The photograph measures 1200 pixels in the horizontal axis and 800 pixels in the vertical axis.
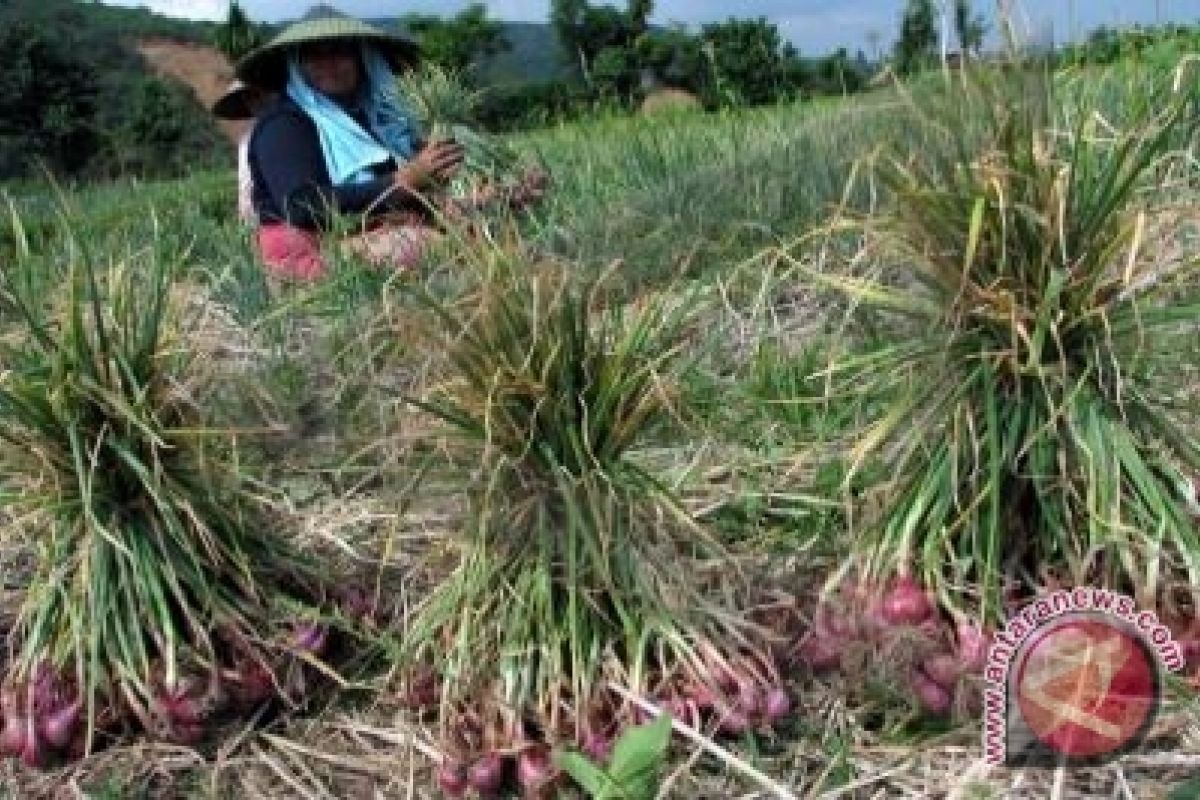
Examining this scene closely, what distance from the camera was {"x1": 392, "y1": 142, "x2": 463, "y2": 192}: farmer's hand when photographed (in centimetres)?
411

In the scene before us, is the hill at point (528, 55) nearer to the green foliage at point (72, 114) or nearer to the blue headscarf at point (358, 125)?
the green foliage at point (72, 114)

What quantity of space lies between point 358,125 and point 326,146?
0.14m

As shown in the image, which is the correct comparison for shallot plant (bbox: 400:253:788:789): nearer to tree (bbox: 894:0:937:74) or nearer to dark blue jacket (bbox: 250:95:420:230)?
tree (bbox: 894:0:937:74)

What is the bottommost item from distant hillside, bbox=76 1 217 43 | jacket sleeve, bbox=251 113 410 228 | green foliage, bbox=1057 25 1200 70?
jacket sleeve, bbox=251 113 410 228

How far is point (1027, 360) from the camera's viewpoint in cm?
196

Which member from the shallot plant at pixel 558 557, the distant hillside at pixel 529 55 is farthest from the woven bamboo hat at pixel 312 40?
the distant hillside at pixel 529 55

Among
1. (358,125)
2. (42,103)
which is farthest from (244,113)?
(42,103)

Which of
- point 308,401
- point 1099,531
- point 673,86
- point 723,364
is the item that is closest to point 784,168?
point 723,364

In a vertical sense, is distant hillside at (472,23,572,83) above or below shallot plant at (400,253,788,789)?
above

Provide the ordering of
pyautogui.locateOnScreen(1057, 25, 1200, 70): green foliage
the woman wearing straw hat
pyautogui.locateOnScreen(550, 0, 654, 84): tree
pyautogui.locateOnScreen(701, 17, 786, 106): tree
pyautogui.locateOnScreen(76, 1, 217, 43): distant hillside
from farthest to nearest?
pyautogui.locateOnScreen(76, 1, 217, 43): distant hillside → pyautogui.locateOnScreen(550, 0, 654, 84): tree → pyautogui.locateOnScreen(701, 17, 786, 106): tree → the woman wearing straw hat → pyautogui.locateOnScreen(1057, 25, 1200, 70): green foliage

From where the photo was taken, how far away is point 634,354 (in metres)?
2.07

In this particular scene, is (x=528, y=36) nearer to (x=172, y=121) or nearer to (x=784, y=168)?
(x=172, y=121)

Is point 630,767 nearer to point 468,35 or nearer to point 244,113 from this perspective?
point 244,113

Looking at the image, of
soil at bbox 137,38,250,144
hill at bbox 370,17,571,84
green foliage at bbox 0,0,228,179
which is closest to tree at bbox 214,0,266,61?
green foliage at bbox 0,0,228,179
